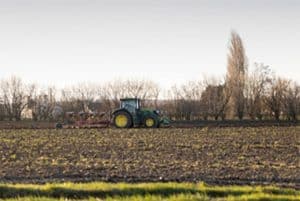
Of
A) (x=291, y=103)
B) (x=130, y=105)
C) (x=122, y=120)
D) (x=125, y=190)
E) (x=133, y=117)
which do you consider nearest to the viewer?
(x=125, y=190)

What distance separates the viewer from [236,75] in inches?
2111

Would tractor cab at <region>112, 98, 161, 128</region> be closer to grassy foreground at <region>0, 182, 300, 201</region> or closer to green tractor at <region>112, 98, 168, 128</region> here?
green tractor at <region>112, 98, 168, 128</region>

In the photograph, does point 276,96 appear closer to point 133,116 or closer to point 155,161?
point 133,116

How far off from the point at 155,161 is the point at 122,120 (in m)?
17.6

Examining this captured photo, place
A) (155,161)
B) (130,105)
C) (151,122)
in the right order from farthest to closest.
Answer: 1. (130,105)
2. (151,122)
3. (155,161)

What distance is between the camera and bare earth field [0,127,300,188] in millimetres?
12484

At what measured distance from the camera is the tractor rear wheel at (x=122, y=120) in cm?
3281

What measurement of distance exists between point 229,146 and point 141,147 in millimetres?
3311

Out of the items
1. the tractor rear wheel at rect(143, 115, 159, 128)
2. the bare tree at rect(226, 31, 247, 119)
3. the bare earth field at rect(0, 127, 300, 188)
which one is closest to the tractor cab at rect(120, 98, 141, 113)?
the tractor rear wheel at rect(143, 115, 159, 128)

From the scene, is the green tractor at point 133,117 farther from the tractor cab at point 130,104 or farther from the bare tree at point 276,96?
the bare tree at point 276,96

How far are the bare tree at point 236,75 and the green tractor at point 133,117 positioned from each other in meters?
17.3

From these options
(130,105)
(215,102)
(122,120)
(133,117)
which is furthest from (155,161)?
(215,102)

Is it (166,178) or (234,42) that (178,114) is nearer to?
(234,42)

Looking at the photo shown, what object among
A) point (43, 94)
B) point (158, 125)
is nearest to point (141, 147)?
point (158, 125)
